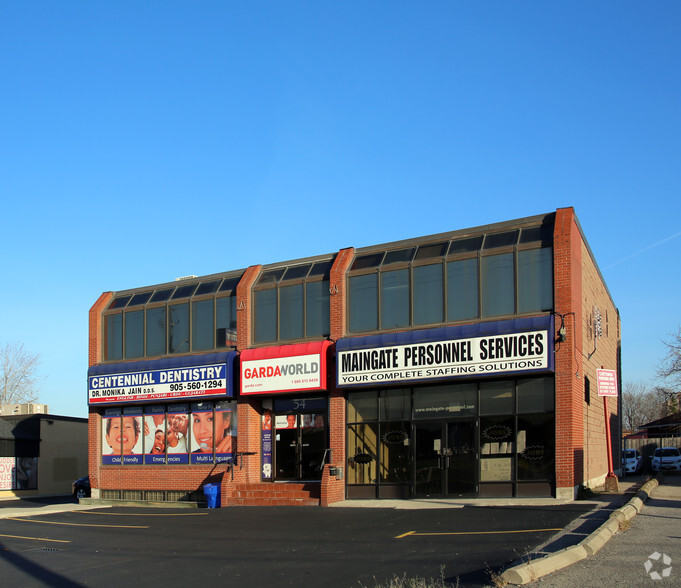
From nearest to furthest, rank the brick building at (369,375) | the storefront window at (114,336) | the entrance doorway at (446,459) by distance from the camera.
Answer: the brick building at (369,375) → the entrance doorway at (446,459) → the storefront window at (114,336)

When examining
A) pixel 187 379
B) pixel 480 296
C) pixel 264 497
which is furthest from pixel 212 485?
pixel 480 296

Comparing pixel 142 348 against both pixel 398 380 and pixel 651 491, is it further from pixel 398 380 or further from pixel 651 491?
pixel 651 491

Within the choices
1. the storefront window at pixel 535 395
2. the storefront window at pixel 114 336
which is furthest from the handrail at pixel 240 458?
the storefront window at pixel 535 395

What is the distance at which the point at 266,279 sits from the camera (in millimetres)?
28562

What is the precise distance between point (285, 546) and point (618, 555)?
7027 mm

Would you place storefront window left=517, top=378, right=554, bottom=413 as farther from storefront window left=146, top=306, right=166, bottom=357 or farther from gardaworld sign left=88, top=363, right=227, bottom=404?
storefront window left=146, top=306, right=166, bottom=357

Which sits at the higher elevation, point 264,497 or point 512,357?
point 512,357

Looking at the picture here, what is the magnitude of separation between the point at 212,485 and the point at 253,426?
8.78ft

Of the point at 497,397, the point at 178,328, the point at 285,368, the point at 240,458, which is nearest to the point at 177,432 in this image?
the point at 240,458

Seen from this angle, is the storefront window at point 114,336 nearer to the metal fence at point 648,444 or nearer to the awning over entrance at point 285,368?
the awning over entrance at point 285,368

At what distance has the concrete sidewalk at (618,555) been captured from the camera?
9938 millimetres

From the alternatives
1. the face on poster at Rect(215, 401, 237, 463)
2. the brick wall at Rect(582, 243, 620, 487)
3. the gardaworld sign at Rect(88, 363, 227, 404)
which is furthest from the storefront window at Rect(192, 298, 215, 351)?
the brick wall at Rect(582, 243, 620, 487)

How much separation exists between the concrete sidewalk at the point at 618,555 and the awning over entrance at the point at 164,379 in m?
15.2

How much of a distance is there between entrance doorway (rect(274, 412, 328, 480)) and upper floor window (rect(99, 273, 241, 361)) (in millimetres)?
3735
